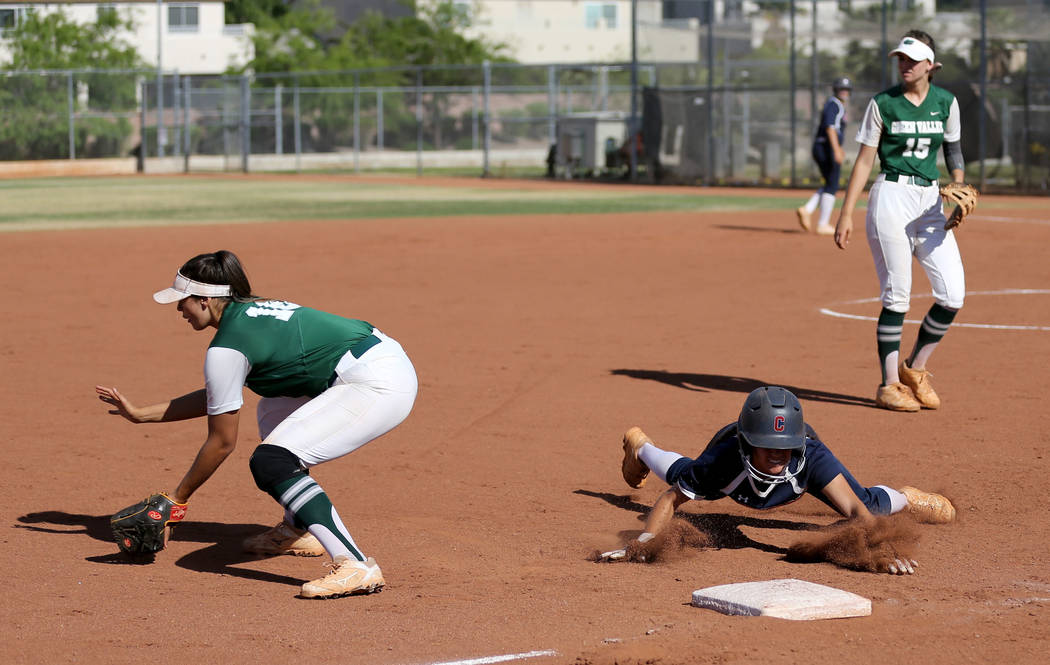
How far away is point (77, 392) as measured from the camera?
9.74 m

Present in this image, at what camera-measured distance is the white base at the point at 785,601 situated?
4.94 meters

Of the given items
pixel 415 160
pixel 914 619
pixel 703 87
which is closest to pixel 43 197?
pixel 703 87

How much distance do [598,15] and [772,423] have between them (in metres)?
79.4

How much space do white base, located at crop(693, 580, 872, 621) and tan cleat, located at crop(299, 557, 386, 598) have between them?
125cm

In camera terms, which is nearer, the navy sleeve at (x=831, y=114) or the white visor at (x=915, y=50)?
the white visor at (x=915, y=50)

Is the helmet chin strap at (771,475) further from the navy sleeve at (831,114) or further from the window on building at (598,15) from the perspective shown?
the window on building at (598,15)

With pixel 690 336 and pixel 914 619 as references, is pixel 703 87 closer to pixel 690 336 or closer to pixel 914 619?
pixel 690 336

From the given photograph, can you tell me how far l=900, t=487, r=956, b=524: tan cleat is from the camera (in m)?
6.24

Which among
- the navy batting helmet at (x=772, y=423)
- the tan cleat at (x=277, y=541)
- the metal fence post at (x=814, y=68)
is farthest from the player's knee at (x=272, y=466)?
the metal fence post at (x=814, y=68)

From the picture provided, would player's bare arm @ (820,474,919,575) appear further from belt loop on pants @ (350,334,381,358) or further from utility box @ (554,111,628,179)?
utility box @ (554,111,628,179)

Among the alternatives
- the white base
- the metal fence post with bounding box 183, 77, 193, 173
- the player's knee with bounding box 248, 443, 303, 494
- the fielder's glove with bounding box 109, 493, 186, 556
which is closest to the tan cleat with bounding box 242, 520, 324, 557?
the fielder's glove with bounding box 109, 493, 186, 556

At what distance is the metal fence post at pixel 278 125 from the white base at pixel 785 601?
41.9m

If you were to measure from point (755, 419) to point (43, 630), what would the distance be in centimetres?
286

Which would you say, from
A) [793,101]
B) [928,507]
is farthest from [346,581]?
[793,101]
